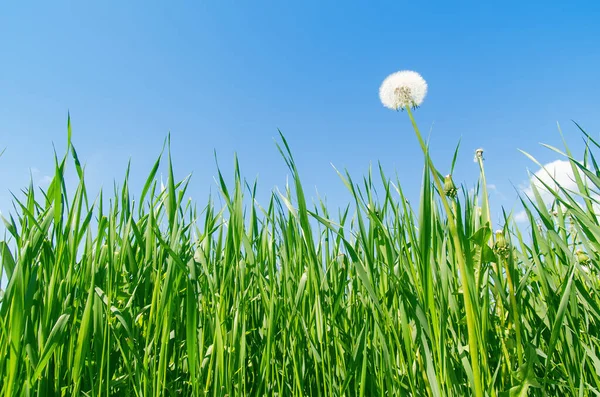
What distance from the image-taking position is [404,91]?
104 cm

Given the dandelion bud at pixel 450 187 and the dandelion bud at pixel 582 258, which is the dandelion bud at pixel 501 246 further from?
the dandelion bud at pixel 582 258

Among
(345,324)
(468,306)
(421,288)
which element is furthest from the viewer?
(345,324)

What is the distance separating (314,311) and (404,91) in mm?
552

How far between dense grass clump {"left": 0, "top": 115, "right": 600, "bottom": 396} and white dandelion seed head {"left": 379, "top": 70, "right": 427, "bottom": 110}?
17 centimetres

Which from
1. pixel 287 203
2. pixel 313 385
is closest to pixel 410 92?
pixel 287 203

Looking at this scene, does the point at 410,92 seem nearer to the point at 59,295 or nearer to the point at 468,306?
the point at 468,306

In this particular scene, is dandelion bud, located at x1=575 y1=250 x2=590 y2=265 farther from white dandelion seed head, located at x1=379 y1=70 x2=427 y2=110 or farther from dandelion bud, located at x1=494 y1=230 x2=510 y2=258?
white dandelion seed head, located at x1=379 y1=70 x2=427 y2=110

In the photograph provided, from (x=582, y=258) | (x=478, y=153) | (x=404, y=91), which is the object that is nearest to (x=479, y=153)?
(x=478, y=153)

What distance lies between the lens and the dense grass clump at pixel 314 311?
2.77ft

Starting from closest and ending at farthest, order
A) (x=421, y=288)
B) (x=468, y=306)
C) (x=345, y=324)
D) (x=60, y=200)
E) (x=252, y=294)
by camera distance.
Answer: (x=468, y=306) → (x=421, y=288) → (x=60, y=200) → (x=345, y=324) → (x=252, y=294)

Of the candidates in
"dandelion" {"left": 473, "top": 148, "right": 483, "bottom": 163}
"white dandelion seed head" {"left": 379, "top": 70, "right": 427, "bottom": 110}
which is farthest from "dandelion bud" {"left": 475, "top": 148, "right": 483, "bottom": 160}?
"white dandelion seed head" {"left": 379, "top": 70, "right": 427, "bottom": 110}

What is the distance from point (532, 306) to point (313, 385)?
57cm

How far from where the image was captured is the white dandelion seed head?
3.39ft

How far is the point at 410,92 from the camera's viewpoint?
1.04m
